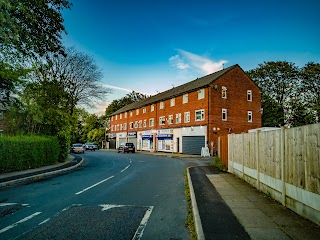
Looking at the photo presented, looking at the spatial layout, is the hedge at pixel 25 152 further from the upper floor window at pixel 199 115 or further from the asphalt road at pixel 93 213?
the upper floor window at pixel 199 115

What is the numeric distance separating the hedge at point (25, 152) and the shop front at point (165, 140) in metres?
23.1

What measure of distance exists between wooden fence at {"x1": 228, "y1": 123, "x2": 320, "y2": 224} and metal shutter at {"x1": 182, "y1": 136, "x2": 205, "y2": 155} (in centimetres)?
2447

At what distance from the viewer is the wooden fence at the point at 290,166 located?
5102 mm

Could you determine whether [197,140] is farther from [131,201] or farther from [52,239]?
[52,239]

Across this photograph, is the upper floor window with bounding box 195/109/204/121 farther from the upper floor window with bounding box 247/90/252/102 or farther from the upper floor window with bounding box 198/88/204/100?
the upper floor window with bounding box 247/90/252/102

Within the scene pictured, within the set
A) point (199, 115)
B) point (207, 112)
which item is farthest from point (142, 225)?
point (199, 115)

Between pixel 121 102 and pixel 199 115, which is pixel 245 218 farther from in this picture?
pixel 121 102

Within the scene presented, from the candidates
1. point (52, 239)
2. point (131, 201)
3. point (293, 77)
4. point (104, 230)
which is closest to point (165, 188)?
point (131, 201)

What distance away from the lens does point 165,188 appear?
10.3m

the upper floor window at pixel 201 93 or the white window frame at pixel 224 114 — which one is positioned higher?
the upper floor window at pixel 201 93

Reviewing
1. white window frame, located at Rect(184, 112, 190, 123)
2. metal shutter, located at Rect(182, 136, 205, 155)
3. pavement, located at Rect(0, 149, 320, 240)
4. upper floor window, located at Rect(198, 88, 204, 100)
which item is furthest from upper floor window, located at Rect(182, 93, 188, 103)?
pavement, located at Rect(0, 149, 320, 240)

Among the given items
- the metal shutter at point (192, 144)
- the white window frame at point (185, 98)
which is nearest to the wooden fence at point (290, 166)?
the metal shutter at point (192, 144)

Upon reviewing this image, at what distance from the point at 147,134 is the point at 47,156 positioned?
30650 mm

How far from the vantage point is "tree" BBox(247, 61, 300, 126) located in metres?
44.4
